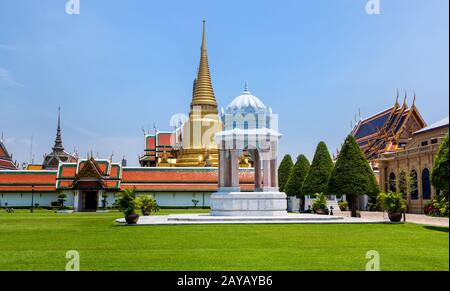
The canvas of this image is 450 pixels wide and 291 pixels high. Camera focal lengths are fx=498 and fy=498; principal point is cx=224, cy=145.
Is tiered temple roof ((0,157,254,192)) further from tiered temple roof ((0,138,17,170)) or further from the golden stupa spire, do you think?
the golden stupa spire

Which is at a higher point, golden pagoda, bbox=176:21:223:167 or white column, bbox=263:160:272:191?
golden pagoda, bbox=176:21:223:167

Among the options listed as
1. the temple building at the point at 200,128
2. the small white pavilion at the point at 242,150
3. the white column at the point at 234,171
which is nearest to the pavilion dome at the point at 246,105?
the small white pavilion at the point at 242,150

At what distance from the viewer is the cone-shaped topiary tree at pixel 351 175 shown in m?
42.0

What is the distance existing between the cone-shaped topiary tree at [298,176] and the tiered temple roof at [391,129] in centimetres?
1619

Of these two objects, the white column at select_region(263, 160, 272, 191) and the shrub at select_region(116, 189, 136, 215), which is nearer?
the shrub at select_region(116, 189, 136, 215)

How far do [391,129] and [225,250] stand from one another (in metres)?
59.0

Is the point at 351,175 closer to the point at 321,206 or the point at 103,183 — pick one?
the point at 321,206

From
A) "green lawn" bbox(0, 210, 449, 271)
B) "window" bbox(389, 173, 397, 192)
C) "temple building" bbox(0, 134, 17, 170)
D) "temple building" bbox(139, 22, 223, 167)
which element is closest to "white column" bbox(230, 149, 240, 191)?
"green lawn" bbox(0, 210, 449, 271)

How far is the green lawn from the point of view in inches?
508

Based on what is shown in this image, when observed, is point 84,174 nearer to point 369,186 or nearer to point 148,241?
point 369,186

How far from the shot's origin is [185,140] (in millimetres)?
85688

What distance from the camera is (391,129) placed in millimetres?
69875

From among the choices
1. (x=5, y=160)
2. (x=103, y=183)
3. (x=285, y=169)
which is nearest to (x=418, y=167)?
(x=285, y=169)

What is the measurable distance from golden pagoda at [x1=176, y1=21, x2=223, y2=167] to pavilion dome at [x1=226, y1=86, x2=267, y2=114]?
1683 inches
